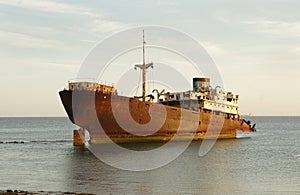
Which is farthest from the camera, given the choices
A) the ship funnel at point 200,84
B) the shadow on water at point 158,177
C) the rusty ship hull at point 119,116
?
the ship funnel at point 200,84

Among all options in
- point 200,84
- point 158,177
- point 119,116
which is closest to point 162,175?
point 158,177

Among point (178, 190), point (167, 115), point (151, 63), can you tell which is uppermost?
point (151, 63)

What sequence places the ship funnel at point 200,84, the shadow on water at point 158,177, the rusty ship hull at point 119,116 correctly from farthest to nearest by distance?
the ship funnel at point 200,84 < the rusty ship hull at point 119,116 < the shadow on water at point 158,177

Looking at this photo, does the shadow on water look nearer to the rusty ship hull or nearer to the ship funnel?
the rusty ship hull

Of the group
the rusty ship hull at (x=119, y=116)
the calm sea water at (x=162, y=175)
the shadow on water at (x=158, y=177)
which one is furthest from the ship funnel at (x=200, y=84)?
the shadow on water at (x=158, y=177)

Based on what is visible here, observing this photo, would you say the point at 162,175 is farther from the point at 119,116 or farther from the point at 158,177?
the point at 119,116

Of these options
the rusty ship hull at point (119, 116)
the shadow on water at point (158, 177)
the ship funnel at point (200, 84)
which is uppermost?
the ship funnel at point (200, 84)

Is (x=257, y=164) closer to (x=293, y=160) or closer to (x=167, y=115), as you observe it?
(x=293, y=160)

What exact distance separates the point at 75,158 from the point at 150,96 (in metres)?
16.4

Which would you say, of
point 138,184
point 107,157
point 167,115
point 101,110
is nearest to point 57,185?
point 138,184

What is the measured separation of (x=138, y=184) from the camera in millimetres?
27750

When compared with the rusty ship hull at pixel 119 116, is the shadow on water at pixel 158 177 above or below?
below

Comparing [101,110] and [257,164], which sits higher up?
[101,110]

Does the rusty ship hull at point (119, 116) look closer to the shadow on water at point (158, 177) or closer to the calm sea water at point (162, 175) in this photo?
the calm sea water at point (162, 175)
